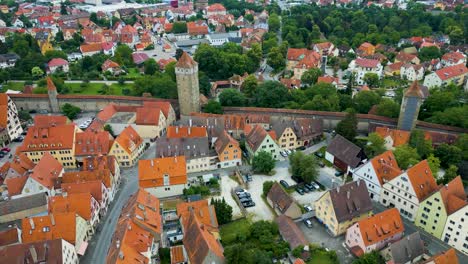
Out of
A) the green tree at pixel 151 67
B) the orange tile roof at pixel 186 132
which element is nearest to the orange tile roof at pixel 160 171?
the orange tile roof at pixel 186 132

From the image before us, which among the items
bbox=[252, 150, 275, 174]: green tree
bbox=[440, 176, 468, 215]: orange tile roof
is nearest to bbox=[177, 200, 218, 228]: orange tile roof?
bbox=[252, 150, 275, 174]: green tree

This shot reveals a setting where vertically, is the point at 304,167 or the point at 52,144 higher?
the point at 52,144

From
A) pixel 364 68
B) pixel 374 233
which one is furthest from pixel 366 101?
pixel 374 233

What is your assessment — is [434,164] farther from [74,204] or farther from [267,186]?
[74,204]

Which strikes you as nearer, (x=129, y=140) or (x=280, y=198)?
(x=280, y=198)

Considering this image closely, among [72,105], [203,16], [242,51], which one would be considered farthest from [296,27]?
[72,105]

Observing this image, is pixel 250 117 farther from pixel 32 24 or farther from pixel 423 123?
pixel 32 24
